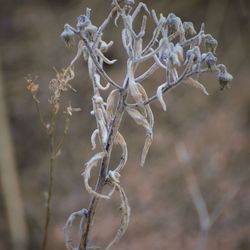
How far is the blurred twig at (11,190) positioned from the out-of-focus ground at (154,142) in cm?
5

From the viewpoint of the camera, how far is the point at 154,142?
475cm

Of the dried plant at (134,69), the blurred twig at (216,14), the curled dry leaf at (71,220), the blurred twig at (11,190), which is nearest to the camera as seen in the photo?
the dried plant at (134,69)

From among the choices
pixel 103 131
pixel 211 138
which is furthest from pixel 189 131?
pixel 103 131

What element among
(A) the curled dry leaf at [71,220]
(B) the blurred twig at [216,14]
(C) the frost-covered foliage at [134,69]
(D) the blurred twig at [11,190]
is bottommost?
(D) the blurred twig at [11,190]

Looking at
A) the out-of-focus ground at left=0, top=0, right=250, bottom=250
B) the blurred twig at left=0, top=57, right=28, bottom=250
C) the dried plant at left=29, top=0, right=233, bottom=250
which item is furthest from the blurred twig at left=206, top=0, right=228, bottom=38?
the dried plant at left=29, top=0, right=233, bottom=250

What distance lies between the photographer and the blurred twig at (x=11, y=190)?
4.01 meters

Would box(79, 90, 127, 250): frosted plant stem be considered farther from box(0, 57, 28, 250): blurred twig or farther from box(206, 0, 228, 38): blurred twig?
box(206, 0, 228, 38): blurred twig

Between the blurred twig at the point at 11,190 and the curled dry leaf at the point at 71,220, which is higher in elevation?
the curled dry leaf at the point at 71,220

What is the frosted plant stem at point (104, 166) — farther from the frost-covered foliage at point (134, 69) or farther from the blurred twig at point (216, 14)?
the blurred twig at point (216, 14)

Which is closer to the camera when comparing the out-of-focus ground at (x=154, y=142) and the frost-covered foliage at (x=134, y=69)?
the frost-covered foliage at (x=134, y=69)

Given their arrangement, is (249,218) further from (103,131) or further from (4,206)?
(103,131)

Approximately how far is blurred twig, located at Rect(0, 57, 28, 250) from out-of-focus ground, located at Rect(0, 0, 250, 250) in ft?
0.17

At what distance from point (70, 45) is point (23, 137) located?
3.72 meters

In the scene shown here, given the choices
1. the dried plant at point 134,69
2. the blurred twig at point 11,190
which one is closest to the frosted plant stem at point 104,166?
the dried plant at point 134,69
